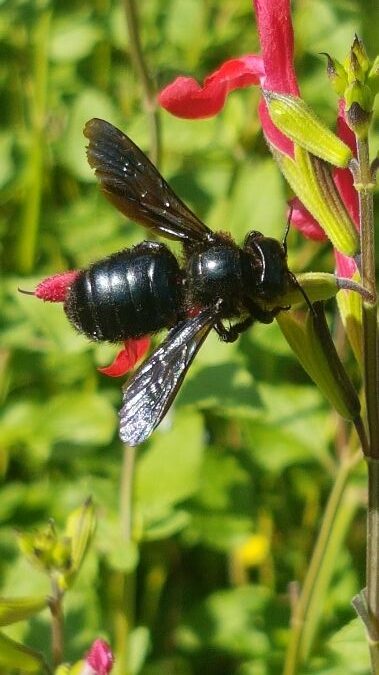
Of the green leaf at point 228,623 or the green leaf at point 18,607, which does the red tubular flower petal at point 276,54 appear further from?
the green leaf at point 228,623

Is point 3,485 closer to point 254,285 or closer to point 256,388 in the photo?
point 256,388

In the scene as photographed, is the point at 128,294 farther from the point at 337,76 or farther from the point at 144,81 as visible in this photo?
the point at 144,81

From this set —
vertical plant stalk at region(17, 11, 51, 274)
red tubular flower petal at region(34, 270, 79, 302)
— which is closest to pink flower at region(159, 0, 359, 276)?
red tubular flower petal at region(34, 270, 79, 302)

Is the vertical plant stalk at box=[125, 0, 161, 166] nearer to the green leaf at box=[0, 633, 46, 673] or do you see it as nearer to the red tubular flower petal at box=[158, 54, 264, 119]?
the red tubular flower petal at box=[158, 54, 264, 119]

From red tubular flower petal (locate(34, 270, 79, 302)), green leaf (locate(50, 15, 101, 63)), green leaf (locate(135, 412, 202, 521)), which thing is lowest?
red tubular flower petal (locate(34, 270, 79, 302))

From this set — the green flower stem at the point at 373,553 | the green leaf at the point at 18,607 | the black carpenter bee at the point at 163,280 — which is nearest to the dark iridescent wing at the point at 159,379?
the black carpenter bee at the point at 163,280
